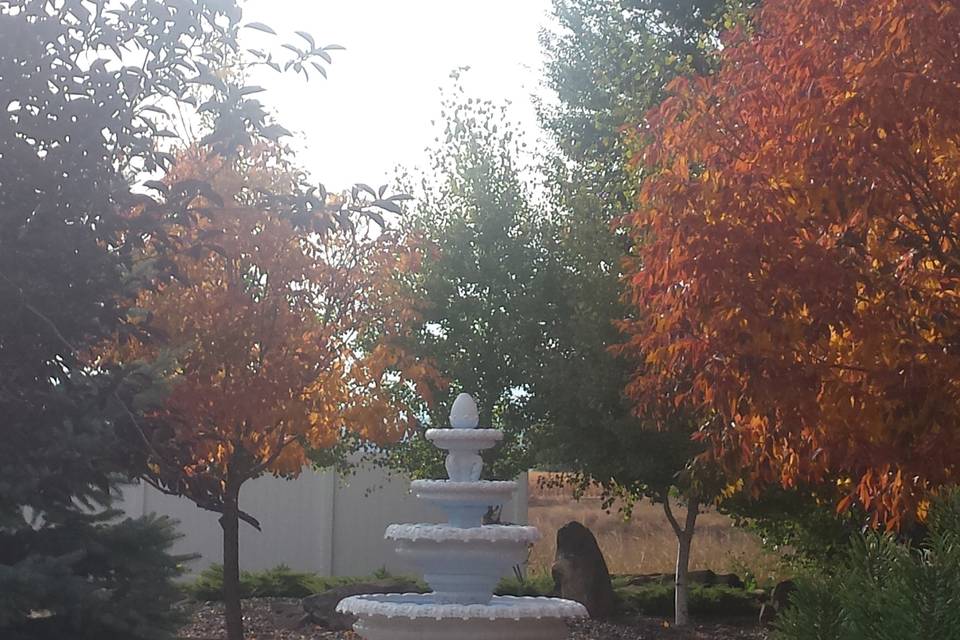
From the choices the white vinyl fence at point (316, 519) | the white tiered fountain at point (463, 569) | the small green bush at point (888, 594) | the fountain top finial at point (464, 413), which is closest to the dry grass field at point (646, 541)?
the white vinyl fence at point (316, 519)

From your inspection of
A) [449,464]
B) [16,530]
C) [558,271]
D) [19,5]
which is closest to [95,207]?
[19,5]

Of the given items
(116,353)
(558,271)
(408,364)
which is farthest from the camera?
(558,271)

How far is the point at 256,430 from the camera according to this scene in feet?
46.0

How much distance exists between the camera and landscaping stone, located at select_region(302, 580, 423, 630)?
1719 centimetres

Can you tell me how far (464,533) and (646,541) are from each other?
92.7ft

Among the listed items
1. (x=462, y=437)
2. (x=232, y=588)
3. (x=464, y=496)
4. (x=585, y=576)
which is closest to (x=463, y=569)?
(x=464, y=496)

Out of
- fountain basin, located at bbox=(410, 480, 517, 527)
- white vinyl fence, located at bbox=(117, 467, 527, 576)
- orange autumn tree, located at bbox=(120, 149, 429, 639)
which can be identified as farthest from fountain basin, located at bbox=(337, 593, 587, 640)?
white vinyl fence, located at bbox=(117, 467, 527, 576)

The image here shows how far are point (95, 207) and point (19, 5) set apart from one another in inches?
61.0

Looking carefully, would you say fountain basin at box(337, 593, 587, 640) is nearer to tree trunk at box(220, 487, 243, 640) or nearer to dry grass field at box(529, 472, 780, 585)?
tree trunk at box(220, 487, 243, 640)

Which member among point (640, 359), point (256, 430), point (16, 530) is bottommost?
point (16, 530)

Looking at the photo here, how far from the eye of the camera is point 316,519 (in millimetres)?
23953

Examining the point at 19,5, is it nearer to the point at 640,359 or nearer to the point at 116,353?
the point at 116,353

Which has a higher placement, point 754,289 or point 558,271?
point 558,271

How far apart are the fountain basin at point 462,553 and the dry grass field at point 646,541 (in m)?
11.0
